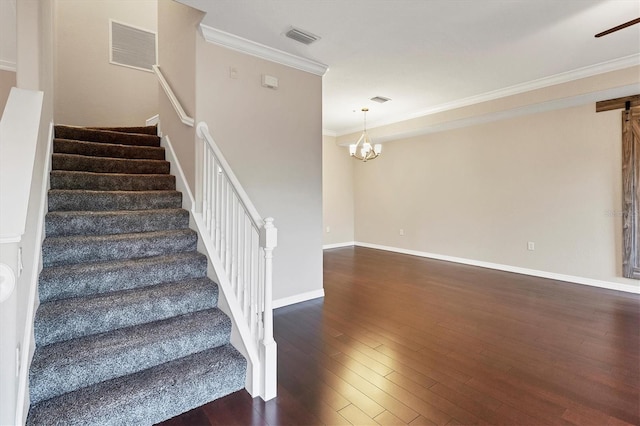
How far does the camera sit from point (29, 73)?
2.18 meters

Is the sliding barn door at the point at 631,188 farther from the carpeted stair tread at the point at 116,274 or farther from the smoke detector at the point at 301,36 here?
the carpeted stair tread at the point at 116,274

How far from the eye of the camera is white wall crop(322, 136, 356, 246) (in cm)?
732

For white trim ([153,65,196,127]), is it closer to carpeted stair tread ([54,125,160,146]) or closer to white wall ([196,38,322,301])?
white wall ([196,38,322,301])

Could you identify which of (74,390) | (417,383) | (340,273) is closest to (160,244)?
(74,390)

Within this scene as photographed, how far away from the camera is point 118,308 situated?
6.43 ft

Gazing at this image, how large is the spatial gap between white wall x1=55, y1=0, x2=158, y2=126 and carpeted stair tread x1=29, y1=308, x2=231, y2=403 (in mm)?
4148

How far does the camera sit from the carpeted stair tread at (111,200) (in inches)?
99.7

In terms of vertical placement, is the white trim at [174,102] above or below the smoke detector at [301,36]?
below

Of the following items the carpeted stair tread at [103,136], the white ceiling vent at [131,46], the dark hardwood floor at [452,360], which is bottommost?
the dark hardwood floor at [452,360]

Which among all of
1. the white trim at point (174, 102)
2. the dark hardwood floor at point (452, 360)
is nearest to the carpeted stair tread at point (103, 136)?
the white trim at point (174, 102)

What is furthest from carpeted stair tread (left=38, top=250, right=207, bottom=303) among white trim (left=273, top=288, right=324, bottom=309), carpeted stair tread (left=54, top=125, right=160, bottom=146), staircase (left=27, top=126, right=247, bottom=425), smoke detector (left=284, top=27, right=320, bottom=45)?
smoke detector (left=284, top=27, right=320, bottom=45)

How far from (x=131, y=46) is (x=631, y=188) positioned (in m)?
7.35

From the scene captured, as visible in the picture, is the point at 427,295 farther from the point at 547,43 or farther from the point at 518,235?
the point at 547,43

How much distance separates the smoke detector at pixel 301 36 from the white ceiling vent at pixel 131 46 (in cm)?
338
